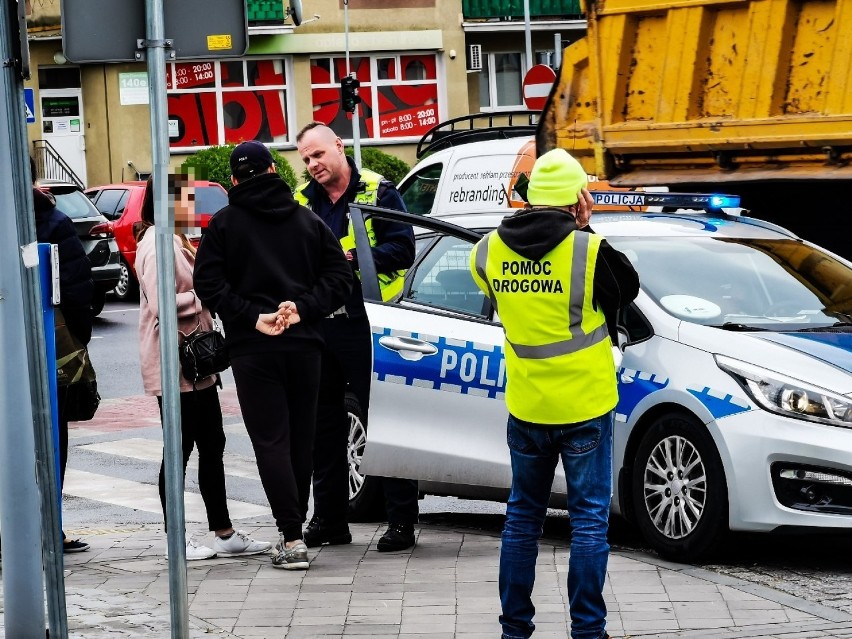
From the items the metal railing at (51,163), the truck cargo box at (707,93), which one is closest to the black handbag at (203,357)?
the truck cargo box at (707,93)

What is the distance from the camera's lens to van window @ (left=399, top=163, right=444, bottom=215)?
15969 mm

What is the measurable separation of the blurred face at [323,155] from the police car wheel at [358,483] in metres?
1.27

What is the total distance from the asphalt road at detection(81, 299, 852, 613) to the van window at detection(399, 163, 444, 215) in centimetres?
322

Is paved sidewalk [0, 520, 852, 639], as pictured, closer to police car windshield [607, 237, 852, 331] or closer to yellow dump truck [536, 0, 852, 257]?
police car windshield [607, 237, 852, 331]

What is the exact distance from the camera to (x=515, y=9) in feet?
139

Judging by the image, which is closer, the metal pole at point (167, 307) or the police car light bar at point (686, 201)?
the metal pole at point (167, 307)

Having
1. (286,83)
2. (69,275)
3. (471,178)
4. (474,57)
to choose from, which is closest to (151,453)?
(69,275)

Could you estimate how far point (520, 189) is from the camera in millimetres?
14789

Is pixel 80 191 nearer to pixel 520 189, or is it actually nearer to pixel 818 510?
pixel 520 189

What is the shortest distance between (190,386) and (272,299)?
648 millimetres

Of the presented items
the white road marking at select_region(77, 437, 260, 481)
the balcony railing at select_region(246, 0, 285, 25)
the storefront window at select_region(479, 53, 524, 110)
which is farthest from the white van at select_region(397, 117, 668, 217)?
the storefront window at select_region(479, 53, 524, 110)

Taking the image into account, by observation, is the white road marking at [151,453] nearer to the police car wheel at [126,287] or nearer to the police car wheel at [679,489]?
the police car wheel at [679,489]

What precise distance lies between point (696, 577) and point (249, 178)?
262 cm

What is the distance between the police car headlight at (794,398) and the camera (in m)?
7.09
